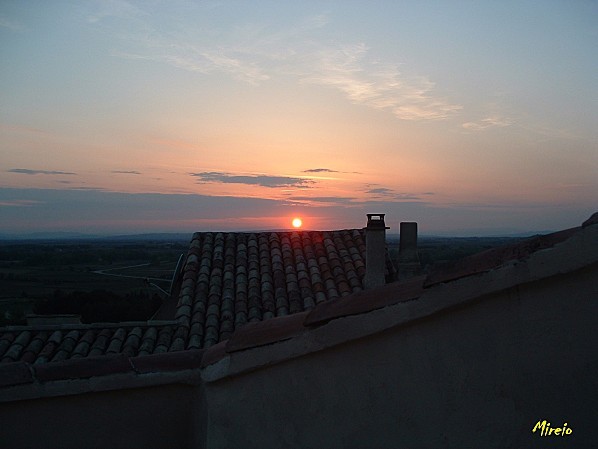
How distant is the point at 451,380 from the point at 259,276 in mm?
8501

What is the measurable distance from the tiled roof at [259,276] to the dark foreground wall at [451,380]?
5921 millimetres

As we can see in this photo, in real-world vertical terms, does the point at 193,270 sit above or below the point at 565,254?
below

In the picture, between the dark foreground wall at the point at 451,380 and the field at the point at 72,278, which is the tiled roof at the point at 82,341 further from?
the field at the point at 72,278

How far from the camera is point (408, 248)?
11500mm

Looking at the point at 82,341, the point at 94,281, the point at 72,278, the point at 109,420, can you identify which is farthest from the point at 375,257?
the point at 72,278

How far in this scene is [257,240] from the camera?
11.7m

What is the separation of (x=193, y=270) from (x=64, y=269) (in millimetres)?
61386

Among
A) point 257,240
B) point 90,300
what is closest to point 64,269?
point 90,300

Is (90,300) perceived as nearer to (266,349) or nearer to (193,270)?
(193,270)

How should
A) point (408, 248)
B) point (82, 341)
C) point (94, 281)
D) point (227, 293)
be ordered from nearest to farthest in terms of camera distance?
point (82, 341)
point (227, 293)
point (408, 248)
point (94, 281)

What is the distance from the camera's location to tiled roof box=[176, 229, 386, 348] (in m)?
8.91
